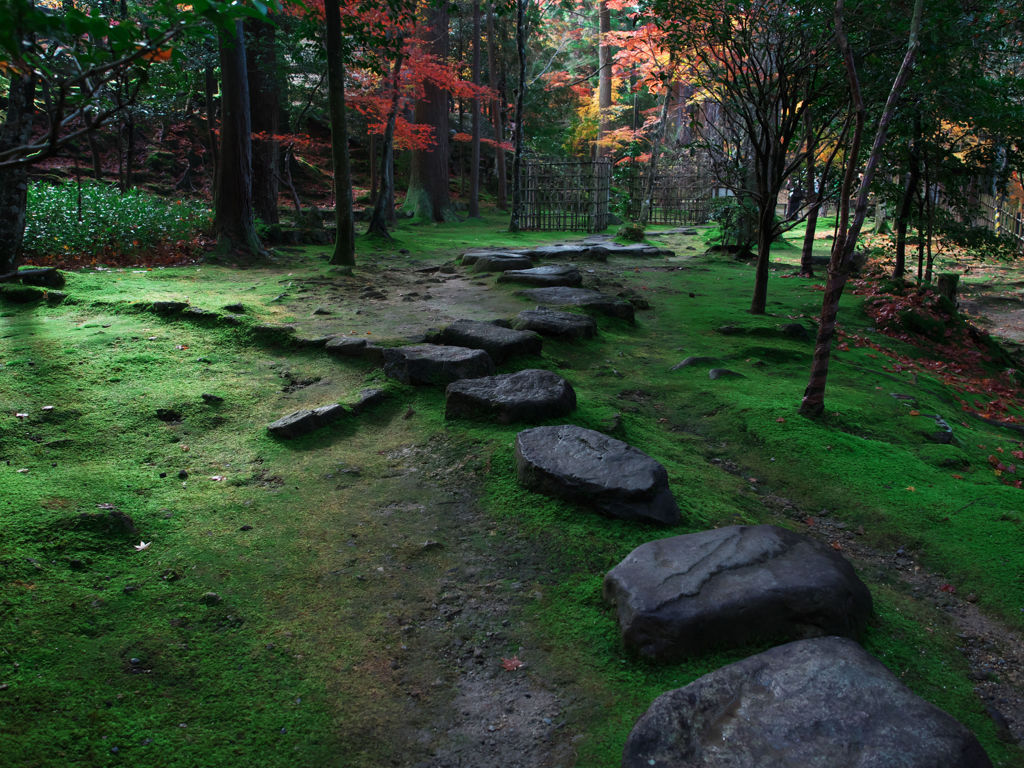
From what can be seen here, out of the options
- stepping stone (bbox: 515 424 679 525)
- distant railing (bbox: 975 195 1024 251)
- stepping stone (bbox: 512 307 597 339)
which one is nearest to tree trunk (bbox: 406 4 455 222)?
distant railing (bbox: 975 195 1024 251)

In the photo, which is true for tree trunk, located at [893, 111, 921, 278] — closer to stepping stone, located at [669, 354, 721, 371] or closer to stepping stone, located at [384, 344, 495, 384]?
stepping stone, located at [669, 354, 721, 371]

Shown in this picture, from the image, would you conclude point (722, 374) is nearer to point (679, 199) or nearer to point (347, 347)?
point (347, 347)

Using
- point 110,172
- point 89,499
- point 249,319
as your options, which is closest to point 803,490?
point 89,499

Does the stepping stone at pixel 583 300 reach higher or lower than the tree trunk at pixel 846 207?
lower

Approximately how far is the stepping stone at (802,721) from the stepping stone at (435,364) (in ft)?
9.43

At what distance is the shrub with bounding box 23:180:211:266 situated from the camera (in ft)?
28.9

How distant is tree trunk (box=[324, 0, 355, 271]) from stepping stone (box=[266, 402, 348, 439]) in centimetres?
545

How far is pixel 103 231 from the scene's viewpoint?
30.9 feet

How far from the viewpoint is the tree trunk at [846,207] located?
397 centimetres

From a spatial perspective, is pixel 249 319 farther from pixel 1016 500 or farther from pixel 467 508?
pixel 1016 500

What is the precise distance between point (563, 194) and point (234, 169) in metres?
10.8

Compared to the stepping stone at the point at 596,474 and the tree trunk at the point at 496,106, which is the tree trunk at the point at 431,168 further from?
the stepping stone at the point at 596,474

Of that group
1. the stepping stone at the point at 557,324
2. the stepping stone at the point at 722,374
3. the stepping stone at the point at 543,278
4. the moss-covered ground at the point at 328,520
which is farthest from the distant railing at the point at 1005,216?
the stepping stone at the point at 557,324

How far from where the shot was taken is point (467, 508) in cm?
341
